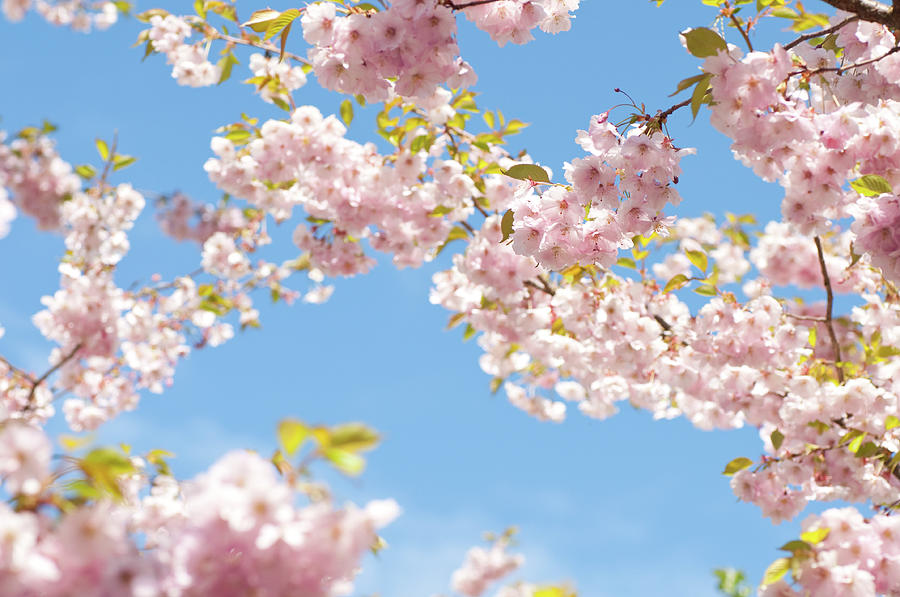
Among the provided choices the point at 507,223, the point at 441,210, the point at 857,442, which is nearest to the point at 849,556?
the point at 857,442

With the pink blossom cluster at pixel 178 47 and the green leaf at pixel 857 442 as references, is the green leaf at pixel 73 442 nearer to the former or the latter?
the green leaf at pixel 857 442

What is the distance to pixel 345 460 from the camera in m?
1.24

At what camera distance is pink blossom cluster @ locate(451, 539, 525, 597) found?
10922mm

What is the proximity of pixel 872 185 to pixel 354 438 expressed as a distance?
2230 mm

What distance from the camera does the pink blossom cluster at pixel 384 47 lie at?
2404 mm

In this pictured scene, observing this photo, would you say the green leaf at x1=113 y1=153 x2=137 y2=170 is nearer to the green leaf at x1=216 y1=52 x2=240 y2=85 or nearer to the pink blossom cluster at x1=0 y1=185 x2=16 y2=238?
the green leaf at x1=216 y1=52 x2=240 y2=85

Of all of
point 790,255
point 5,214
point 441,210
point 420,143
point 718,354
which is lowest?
point 5,214

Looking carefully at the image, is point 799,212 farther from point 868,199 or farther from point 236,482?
point 236,482

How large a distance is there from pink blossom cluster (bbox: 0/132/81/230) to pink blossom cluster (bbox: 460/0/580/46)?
245 inches

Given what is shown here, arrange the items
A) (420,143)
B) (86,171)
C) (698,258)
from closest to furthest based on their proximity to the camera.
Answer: (698,258), (420,143), (86,171)

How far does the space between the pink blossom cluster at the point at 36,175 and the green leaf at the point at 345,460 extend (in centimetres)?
729

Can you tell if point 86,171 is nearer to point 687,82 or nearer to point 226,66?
point 226,66

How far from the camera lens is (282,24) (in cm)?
265

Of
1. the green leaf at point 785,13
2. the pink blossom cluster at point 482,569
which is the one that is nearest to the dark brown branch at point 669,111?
the green leaf at point 785,13
